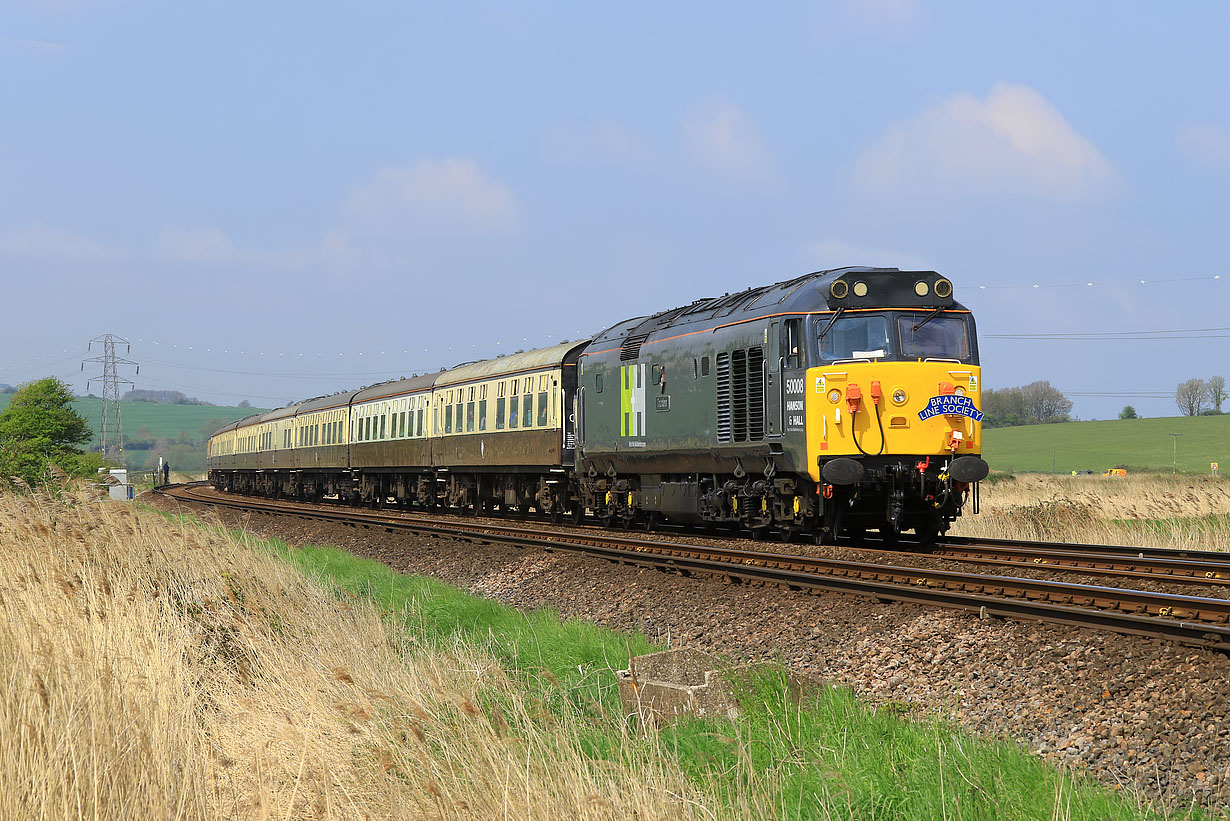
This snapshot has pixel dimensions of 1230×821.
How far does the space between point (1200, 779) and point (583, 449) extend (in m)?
17.4

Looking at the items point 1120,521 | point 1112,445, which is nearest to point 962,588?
point 1120,521

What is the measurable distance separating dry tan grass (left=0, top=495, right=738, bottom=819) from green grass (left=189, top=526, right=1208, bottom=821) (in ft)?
1.05

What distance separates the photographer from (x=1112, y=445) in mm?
85250

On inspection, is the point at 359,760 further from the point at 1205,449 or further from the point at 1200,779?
the point at 1205,449

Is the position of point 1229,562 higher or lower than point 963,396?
lower

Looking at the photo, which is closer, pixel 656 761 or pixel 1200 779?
pixel 1200 779

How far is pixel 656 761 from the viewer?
6328mm

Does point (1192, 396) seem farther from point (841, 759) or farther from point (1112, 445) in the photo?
point (841, 759)

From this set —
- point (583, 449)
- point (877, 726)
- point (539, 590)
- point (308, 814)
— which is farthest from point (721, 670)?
point (583, 449)

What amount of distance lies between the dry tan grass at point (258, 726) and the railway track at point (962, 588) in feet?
13.6

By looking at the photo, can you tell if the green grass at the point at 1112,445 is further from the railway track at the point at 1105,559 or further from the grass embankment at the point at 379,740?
the grass embankment at the point at 379,740

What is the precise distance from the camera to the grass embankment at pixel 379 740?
5098 millimetres

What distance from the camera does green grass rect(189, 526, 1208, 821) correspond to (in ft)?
17.4

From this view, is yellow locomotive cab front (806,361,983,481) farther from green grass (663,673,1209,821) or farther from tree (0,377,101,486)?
tree (0,377,101,486)
